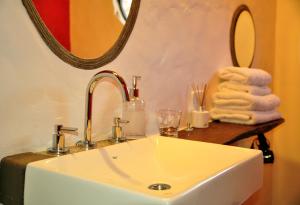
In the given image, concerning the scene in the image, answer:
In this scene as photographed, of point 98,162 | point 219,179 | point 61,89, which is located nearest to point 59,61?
point 61,89

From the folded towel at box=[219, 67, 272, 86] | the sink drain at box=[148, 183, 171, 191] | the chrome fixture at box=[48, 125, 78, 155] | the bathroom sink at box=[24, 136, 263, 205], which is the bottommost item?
the sink drain at box=[148, 183, 171, 191]

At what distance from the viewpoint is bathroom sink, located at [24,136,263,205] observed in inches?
22.4

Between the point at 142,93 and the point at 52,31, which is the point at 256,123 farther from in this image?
the point at 52,31

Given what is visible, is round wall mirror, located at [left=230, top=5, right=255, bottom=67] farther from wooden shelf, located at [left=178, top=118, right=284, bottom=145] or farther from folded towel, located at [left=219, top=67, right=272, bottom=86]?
wooden shelf, located at [left=178, top=118, right=284, bottom=145]

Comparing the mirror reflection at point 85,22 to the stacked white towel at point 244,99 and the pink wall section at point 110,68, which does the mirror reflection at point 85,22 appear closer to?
the pink wall section at point 110,68

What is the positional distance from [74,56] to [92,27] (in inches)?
4.2

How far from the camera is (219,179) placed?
2.18 feet

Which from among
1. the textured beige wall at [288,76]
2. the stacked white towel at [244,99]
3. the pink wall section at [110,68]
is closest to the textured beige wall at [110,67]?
the pink wall section at [110,68]

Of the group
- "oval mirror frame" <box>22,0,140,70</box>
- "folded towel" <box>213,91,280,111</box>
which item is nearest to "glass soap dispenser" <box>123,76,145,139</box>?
"oval mirror frame" <box>22,0,140,70</box>

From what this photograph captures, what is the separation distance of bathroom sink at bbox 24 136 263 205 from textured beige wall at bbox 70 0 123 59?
0.90 ft

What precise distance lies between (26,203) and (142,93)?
56cm

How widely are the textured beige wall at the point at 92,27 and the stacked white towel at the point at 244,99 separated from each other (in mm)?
638

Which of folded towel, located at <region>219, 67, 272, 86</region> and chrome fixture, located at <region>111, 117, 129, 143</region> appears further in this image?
folded towel, located at <region>219, 67, 272, 86</region>

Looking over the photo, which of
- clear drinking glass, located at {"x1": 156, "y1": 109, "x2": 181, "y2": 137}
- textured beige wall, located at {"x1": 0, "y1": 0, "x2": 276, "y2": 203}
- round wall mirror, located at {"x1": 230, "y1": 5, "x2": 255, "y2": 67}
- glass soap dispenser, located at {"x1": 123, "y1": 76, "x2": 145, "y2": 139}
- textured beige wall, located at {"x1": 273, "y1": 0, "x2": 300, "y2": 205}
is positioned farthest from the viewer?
textured beige wall, located at {"x1": 273, "y1": 0, "x2": 300, "y2": 205}
